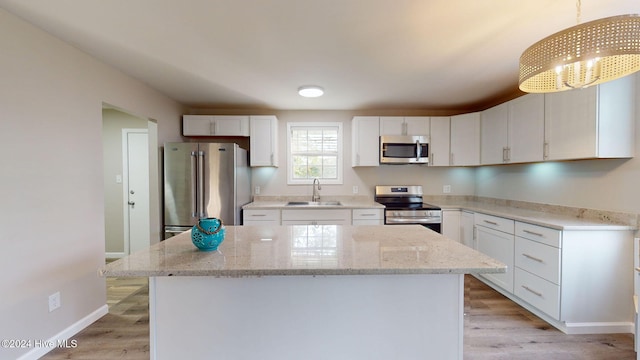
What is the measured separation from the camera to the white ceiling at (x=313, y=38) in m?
1.59

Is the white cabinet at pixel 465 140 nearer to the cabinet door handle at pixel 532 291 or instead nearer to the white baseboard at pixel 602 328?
the cabinet door handle at pixel 532 291

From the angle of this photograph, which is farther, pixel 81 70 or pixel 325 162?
pixel 325 162

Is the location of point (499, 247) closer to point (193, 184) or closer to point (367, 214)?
point (367, 214)

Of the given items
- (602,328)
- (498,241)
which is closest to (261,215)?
(498,241)

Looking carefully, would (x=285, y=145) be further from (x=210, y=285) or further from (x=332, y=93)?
(x=210, y=285)

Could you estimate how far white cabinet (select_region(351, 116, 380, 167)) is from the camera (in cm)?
375

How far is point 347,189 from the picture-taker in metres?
4.07

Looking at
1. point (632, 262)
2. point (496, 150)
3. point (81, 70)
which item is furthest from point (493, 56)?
point (81, 70)

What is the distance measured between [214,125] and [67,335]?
2.65 m

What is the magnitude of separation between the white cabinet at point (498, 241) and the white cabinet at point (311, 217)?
1.57 meters

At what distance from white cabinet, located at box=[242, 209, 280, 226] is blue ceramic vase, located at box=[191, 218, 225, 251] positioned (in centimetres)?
204

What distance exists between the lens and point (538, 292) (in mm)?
2279

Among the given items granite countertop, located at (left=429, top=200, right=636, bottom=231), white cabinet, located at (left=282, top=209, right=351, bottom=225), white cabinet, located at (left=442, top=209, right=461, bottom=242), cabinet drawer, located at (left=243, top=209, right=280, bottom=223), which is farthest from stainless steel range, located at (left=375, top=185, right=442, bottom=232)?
cabinet drawer, located at (left=243, top=209, right=280, bottom=223)

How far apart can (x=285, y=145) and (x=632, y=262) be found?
12.4 ft
